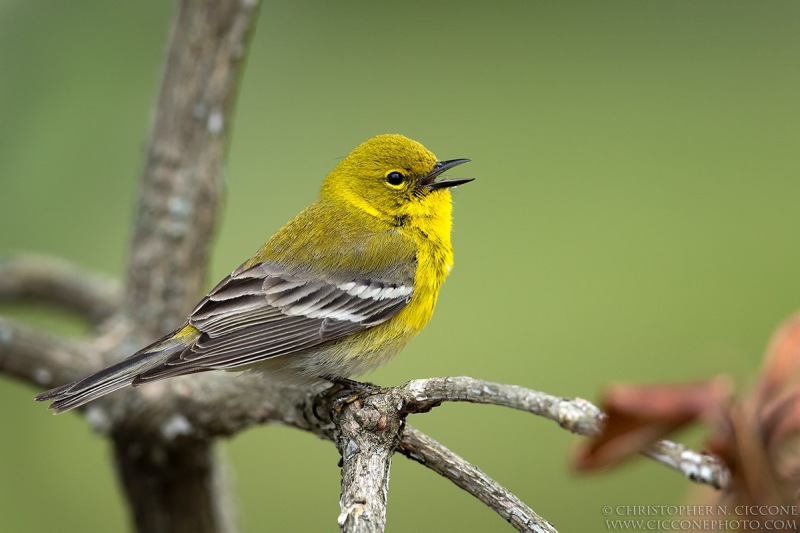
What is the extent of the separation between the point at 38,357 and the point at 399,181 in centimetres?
142

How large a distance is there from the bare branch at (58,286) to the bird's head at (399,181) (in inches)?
40.7

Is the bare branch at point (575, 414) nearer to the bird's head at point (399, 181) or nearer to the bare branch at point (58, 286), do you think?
the bird's head at point (399, 181)

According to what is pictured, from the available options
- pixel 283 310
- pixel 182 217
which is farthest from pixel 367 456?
pixel 182 217

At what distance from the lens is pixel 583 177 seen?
4664 millimetres

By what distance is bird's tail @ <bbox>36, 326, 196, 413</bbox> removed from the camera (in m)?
2.35

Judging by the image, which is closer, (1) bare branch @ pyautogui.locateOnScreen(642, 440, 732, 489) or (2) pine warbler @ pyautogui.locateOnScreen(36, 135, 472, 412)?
(1) bare branch @ pyautogui.locateOnScreen(642, 440, 732, 489)

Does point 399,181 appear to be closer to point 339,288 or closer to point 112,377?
point 339,288

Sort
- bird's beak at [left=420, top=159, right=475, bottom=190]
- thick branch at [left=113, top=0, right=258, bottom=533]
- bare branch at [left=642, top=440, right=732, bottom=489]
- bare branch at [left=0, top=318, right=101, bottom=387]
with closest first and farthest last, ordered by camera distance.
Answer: bare branch at [left=642, top=440, right=732, bottom=489] → bare branch at [left=0, top=318, right=101, bottom=387] → thick branch at [left=113, top=0, right=258, bottom=533] → bird's beak at [left=420, top=159, right=475, bottom=190]

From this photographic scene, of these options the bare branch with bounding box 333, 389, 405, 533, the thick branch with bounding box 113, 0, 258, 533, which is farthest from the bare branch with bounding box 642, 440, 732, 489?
the thick branch with bounding box 113, 0, 258, 533

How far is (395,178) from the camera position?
10.9ft

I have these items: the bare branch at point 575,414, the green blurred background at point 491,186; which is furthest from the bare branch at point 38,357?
the bare branch at point 575,414

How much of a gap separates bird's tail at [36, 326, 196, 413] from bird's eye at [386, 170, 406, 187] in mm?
1010

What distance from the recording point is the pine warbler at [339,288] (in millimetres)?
2680

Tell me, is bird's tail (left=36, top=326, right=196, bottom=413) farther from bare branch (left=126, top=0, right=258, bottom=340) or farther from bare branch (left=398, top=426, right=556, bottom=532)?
bare branch (left=398, top=426, right=556, bottom=532)
